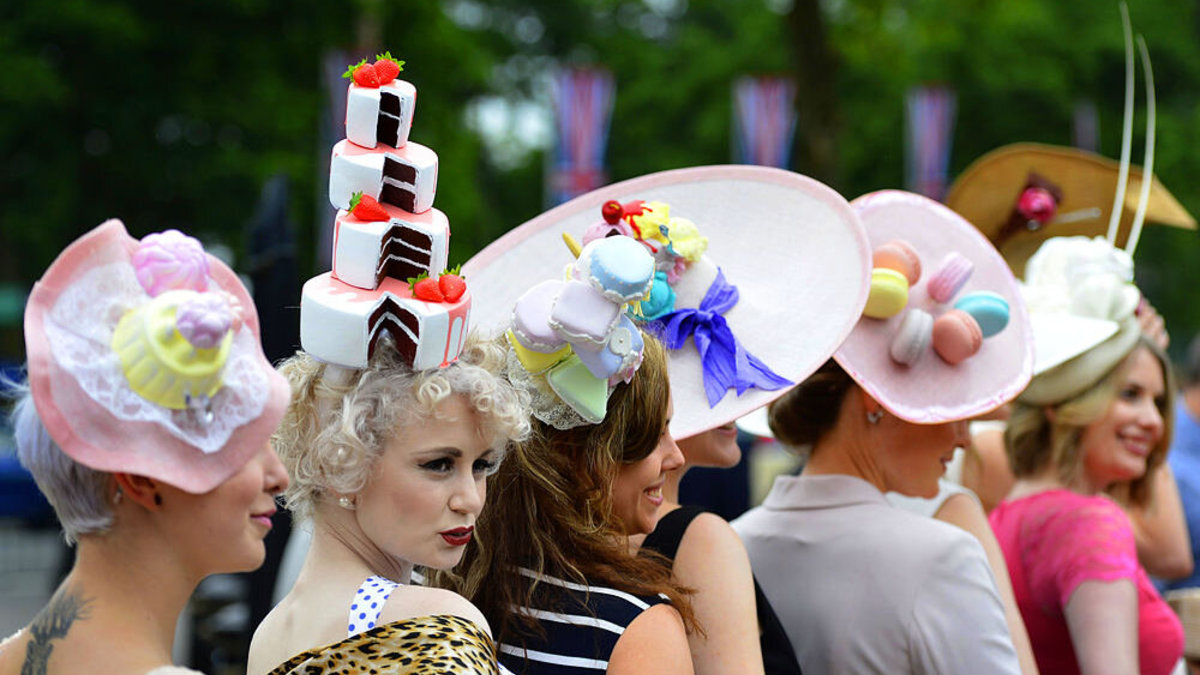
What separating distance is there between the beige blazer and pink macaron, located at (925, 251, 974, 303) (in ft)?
1.55

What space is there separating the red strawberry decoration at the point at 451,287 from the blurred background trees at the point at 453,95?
531cm

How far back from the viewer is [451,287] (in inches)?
77.1

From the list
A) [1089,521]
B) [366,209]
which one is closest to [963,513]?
[1089,521]

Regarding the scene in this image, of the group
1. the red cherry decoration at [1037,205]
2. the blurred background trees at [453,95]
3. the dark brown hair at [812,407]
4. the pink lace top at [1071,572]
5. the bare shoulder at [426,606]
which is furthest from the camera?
the blurred background trees at [453,95]

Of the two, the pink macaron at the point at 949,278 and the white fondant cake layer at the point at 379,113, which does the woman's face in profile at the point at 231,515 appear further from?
the pink macaron at the point at 949,278

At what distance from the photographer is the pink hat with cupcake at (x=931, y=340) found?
2.88m

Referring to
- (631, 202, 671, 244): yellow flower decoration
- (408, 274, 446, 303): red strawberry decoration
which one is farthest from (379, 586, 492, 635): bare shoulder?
(631, 202, 671, 244): yellow flower decoration

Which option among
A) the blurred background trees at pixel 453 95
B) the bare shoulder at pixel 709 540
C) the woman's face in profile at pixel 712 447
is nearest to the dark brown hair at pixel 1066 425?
the woman's face in profile at pixel 712 447

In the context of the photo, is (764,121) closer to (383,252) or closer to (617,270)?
(617,270)

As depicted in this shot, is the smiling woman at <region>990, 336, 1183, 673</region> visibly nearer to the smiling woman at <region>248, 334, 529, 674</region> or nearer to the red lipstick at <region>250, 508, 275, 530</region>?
the smiling woman at <region>248, 334, 529, 674</region>

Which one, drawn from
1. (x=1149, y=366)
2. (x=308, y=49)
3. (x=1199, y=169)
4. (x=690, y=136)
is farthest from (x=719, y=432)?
(x=690, y=136)

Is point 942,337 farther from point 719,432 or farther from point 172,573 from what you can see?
point 172,573

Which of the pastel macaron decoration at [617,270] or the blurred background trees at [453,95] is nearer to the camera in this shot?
the pastel macaron decoration at [617,270]

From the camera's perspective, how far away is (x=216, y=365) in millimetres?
1584
